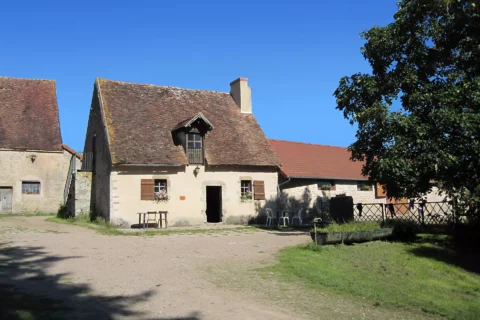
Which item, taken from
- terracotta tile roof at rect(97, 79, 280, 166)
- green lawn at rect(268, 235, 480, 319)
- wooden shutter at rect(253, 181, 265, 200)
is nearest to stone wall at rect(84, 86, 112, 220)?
terracotta tile roof at rect(97, 79, 280, 166)

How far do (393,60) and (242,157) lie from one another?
8.34 metres

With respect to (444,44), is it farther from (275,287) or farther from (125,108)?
(125,108)

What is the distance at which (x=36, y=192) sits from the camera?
2514 centimetres

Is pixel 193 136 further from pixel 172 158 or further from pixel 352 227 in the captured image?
pixel 352 227

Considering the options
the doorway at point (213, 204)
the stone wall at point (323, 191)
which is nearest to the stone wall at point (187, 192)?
the doorway at point (213, 204)

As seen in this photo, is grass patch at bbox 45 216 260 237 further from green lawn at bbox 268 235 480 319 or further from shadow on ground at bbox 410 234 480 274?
shadow on ground at bbox 410 234 480 274

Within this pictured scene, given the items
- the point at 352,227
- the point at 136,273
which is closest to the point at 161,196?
the point at 352,227

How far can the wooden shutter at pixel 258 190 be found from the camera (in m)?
20.8

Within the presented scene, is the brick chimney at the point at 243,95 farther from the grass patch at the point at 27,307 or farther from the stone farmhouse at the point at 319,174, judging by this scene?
the grass patch at the point at 27,307

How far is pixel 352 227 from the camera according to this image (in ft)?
41.9

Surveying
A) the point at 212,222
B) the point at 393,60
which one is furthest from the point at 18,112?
the point at 393,60

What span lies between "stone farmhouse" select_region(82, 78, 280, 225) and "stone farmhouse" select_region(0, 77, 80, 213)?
3782 mm

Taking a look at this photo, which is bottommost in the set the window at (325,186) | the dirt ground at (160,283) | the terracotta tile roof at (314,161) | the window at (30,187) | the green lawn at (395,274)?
the green lawn at (395,274)

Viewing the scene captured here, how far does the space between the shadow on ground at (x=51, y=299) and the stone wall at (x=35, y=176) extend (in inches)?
716
